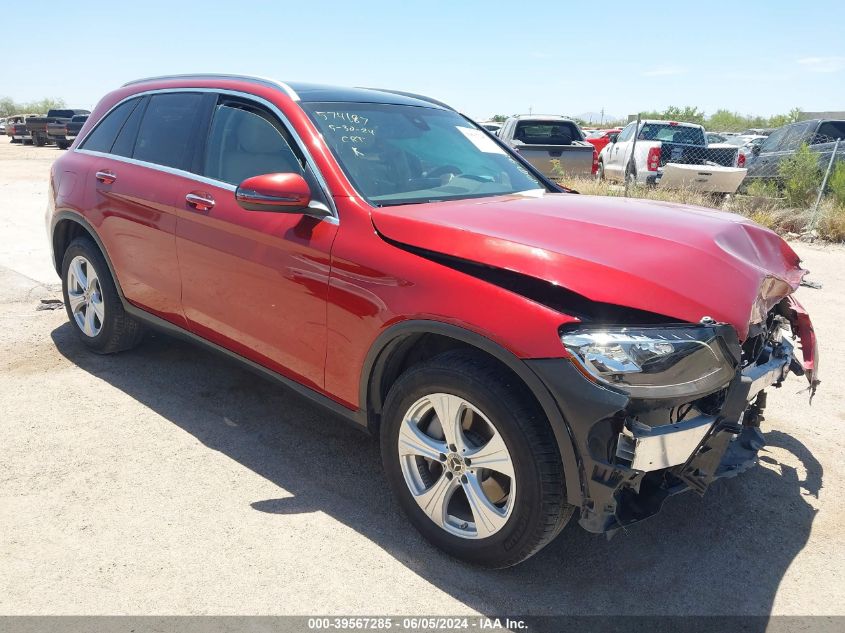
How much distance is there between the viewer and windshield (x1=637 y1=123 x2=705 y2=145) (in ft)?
47.2

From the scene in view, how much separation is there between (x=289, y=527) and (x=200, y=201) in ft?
5.81

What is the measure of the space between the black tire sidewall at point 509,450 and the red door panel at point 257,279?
0.52 m

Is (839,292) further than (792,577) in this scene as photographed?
Yes

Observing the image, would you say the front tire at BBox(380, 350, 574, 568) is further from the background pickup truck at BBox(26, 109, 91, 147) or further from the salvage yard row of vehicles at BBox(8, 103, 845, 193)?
the background pickup truck at BBox(26, 109, 91, 147)

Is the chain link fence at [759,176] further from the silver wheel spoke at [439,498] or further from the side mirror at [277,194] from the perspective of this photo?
the silver wheel spoke at [439,498]

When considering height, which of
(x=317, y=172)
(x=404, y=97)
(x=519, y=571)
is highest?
(x=404, y=97)

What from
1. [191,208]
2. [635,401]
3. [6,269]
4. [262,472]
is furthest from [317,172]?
[6,269]

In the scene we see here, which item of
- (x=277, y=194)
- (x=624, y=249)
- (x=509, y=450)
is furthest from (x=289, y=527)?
(x=624, y=249)

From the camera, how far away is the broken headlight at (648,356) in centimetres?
220

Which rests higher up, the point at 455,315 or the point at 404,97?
the point at 404,97

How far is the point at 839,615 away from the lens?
2.53 meters

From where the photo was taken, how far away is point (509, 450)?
2.41 metres

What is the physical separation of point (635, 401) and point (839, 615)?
1.25 m

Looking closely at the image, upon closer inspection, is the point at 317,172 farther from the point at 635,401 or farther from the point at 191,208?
the point at 635,401
